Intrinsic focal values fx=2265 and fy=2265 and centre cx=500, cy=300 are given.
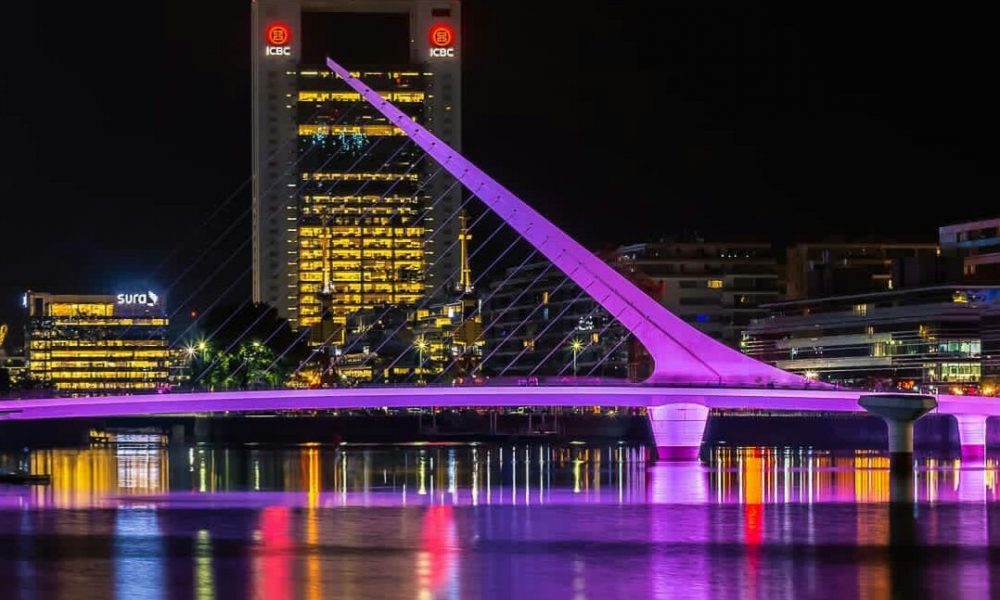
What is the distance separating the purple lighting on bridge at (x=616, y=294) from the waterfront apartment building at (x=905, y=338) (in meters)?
48.8

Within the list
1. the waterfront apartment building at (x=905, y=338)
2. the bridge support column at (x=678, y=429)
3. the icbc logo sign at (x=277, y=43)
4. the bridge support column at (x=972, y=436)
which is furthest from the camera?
the icbc logo sign at (x=277, y=43)

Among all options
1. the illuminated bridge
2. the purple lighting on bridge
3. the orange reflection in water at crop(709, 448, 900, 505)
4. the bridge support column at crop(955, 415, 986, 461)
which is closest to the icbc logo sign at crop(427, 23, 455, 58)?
the orange reflection in water at crop(709, 448, 900, 505)

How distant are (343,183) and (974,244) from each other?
159 ft

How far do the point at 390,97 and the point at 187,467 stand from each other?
97.3m

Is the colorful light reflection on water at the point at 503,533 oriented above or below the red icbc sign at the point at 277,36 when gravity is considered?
below

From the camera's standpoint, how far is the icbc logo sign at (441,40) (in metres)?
174

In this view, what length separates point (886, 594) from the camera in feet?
103

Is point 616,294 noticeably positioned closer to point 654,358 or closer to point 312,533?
point 654,358

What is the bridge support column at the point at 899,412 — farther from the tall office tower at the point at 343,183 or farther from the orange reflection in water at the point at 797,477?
the tall office tower at the point at 343,183

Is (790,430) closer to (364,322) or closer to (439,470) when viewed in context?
(439,470)

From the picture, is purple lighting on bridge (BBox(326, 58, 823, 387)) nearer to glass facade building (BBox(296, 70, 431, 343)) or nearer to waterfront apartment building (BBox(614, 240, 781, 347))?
waterfront apartment building (BBox(614, 240, 781, 347))

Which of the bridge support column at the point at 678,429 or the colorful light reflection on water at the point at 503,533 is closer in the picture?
the colorful light reflection on water at the point at 503,533

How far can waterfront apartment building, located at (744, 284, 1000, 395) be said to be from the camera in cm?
12544

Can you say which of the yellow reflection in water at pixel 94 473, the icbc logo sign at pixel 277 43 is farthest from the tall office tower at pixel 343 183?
the yellow reflection in water at pixel 94 473
